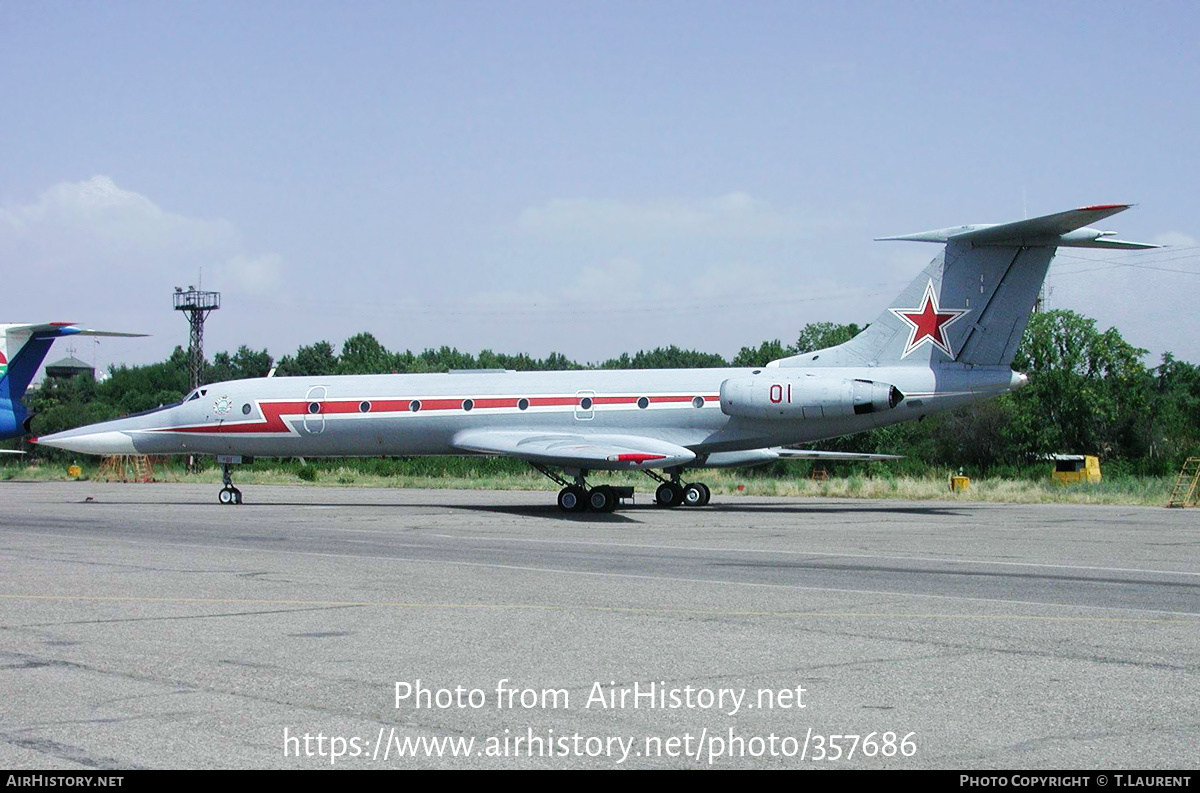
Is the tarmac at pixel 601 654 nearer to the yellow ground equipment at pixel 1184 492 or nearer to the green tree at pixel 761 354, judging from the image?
the yellow ground equipment at pixel 1184 492

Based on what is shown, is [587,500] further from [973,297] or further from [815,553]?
[815,553]

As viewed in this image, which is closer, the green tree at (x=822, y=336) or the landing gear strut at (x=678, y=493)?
the landing gear strut at (x=678, y=493)

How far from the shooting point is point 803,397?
27.3 m

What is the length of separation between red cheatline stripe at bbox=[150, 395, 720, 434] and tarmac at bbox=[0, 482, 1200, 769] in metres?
10.2

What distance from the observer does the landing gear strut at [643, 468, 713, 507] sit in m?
31.7

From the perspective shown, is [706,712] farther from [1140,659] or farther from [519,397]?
[519,397]

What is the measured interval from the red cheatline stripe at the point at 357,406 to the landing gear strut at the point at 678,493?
11.4ft

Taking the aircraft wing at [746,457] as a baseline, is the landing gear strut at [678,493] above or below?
below

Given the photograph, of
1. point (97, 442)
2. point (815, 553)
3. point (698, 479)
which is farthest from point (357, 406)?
point (698, 479)

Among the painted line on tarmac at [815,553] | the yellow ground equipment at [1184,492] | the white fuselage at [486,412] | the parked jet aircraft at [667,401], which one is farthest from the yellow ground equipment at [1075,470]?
the painted line on tarmac at [815,553]

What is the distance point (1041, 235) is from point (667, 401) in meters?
9.20

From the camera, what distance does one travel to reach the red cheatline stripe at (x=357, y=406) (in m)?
29.1

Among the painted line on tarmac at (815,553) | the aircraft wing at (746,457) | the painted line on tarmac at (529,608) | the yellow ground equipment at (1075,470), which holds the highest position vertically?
the aircraft wing at (746,457)
